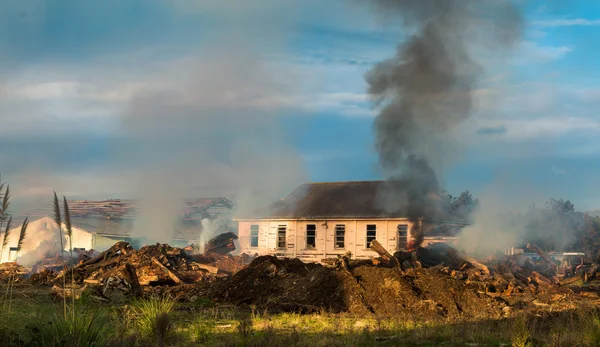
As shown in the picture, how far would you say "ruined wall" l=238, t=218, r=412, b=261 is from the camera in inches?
1735

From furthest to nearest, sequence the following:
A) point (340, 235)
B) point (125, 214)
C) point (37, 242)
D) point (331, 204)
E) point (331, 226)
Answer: point (125, 214) < point (331, 204) < point (331, 226) < point (340, 235) < point (37, 242)

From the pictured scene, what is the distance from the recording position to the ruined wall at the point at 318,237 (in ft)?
145

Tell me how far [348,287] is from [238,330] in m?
9.13

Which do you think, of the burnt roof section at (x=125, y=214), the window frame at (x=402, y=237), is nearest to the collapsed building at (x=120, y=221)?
the burnt roof section at (x=125, y=214)

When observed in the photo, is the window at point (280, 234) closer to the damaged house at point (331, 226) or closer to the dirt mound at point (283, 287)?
the damaged house at point (331, 226)

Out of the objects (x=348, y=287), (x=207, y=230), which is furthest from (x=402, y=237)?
(x=348, y=287)

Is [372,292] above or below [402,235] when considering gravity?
below

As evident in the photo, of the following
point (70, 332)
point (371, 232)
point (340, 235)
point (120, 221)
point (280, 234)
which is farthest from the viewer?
point (120, 221)

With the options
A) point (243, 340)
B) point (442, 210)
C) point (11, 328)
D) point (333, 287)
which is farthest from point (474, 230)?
point (11, 328)

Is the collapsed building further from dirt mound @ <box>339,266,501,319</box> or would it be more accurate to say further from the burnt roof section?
dirt mound @ <box>339,266,501,319</box>

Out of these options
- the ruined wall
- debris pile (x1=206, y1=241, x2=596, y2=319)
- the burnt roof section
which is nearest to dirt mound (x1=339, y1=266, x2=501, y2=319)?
debris pile (x1=206, y1=241, x2=596, y2=319)

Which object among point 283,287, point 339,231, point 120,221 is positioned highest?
point 120,221

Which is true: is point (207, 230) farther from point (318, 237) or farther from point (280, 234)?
point (318, 237)

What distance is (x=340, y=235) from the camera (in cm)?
4559
